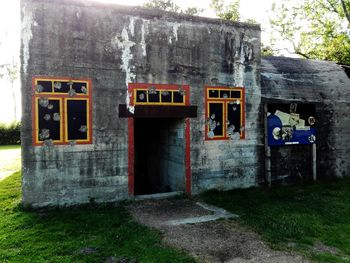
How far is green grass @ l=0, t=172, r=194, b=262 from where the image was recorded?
16.6 feet

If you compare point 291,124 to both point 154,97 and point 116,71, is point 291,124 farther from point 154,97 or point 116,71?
point 116,71

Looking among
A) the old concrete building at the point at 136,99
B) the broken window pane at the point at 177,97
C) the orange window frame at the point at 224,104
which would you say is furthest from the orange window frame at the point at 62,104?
the orange window frame at the point at 224,104

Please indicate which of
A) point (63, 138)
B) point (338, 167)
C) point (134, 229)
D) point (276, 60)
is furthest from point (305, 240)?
point (276, 60)

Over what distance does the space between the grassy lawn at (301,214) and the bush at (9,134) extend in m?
25.7

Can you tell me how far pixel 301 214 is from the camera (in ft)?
23.9

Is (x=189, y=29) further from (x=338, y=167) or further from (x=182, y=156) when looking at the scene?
(x=338, y=167)

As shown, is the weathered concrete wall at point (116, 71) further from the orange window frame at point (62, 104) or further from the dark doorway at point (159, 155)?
the dark doorway at point (159, 155)

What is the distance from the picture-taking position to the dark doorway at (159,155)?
8906 millimetres

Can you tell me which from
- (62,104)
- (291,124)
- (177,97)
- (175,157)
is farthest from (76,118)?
(291,124)

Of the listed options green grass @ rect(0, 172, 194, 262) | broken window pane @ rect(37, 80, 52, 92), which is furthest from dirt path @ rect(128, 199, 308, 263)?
broken window pane @ rect(37, 80, 52, 92)

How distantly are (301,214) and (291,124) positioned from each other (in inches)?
136

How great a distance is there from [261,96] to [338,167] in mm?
3722

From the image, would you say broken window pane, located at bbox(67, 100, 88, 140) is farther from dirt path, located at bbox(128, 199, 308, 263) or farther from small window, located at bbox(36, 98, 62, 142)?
dirt path, located at bbox(128, 199, 308, 263)

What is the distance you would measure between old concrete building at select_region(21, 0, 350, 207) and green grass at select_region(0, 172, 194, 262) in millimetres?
616
